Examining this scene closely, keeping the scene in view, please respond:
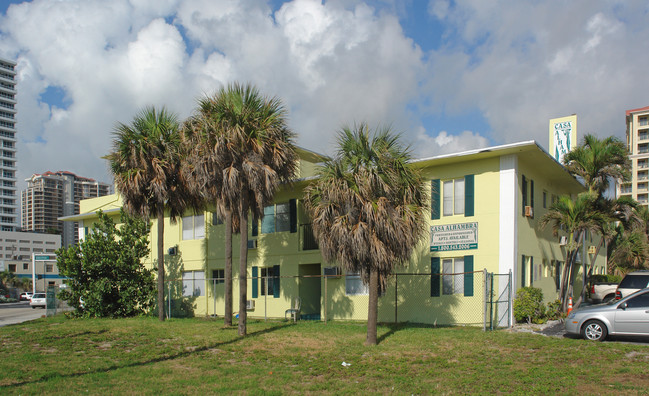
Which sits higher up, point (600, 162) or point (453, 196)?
point (600, 162)

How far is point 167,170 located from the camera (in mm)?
20031

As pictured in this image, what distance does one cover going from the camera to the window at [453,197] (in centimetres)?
1859

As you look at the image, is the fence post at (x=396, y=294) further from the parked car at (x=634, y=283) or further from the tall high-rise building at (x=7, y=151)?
the tall high-rise building at (x=7, y=151)

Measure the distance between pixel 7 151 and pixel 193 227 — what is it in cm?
12676

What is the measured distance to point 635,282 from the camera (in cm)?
1847

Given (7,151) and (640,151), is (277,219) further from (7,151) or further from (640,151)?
(7,151)

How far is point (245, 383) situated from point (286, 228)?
13003 mm

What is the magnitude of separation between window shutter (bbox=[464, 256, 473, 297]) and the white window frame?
1.65 m

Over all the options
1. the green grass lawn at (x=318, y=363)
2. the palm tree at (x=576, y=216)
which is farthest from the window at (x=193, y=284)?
the palm tree at (x=576, y=216)

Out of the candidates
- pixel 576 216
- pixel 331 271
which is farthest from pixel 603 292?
pixel 331 271

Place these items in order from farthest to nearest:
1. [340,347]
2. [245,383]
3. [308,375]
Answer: [340,347] → [308,375] → [245,383]

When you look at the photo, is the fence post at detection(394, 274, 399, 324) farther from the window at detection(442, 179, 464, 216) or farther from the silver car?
the silver car

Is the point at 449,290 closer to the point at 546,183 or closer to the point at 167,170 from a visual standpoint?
the point at 546,183

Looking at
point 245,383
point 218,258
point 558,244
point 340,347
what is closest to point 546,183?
point 558,244
